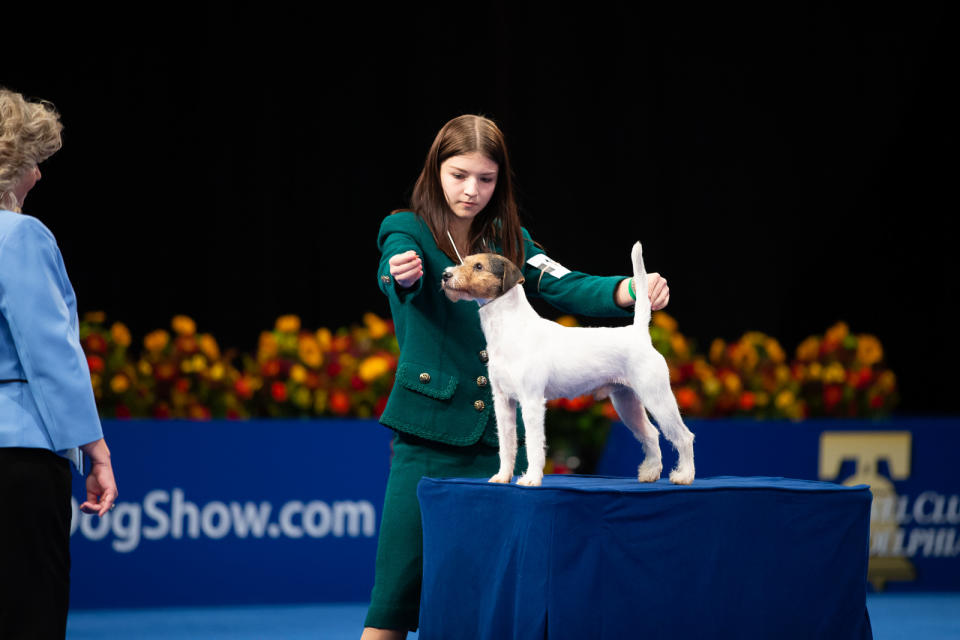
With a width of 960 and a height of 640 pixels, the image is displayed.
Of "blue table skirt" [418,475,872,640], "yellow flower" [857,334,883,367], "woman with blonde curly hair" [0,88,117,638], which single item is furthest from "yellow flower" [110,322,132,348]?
"yellow flower" [857,334,883,367]

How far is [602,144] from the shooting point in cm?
640

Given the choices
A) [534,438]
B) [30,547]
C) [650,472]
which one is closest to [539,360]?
[534,438]

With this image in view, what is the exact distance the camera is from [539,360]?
2189 mm

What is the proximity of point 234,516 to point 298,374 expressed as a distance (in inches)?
27.7

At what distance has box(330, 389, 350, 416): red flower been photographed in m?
5.02

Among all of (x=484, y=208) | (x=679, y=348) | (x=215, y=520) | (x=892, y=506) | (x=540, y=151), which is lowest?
(x=215, y=520)

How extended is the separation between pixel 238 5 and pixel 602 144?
2.14 metres

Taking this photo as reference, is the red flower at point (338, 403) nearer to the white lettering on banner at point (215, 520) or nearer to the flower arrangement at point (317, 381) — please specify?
→ the flower arrangement at point (317, 381)

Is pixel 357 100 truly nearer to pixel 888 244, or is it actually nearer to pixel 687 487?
pixel 888 244

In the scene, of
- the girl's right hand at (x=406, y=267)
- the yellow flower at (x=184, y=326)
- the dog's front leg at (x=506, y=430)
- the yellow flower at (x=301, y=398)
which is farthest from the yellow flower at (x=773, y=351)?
the girl's right hand at (x=406, y=267)

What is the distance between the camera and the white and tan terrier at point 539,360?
7.16 feet

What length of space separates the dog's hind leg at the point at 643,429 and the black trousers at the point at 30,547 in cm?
111

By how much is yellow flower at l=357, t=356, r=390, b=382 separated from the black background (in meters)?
1.06

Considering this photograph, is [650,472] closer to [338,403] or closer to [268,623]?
[268,623]
